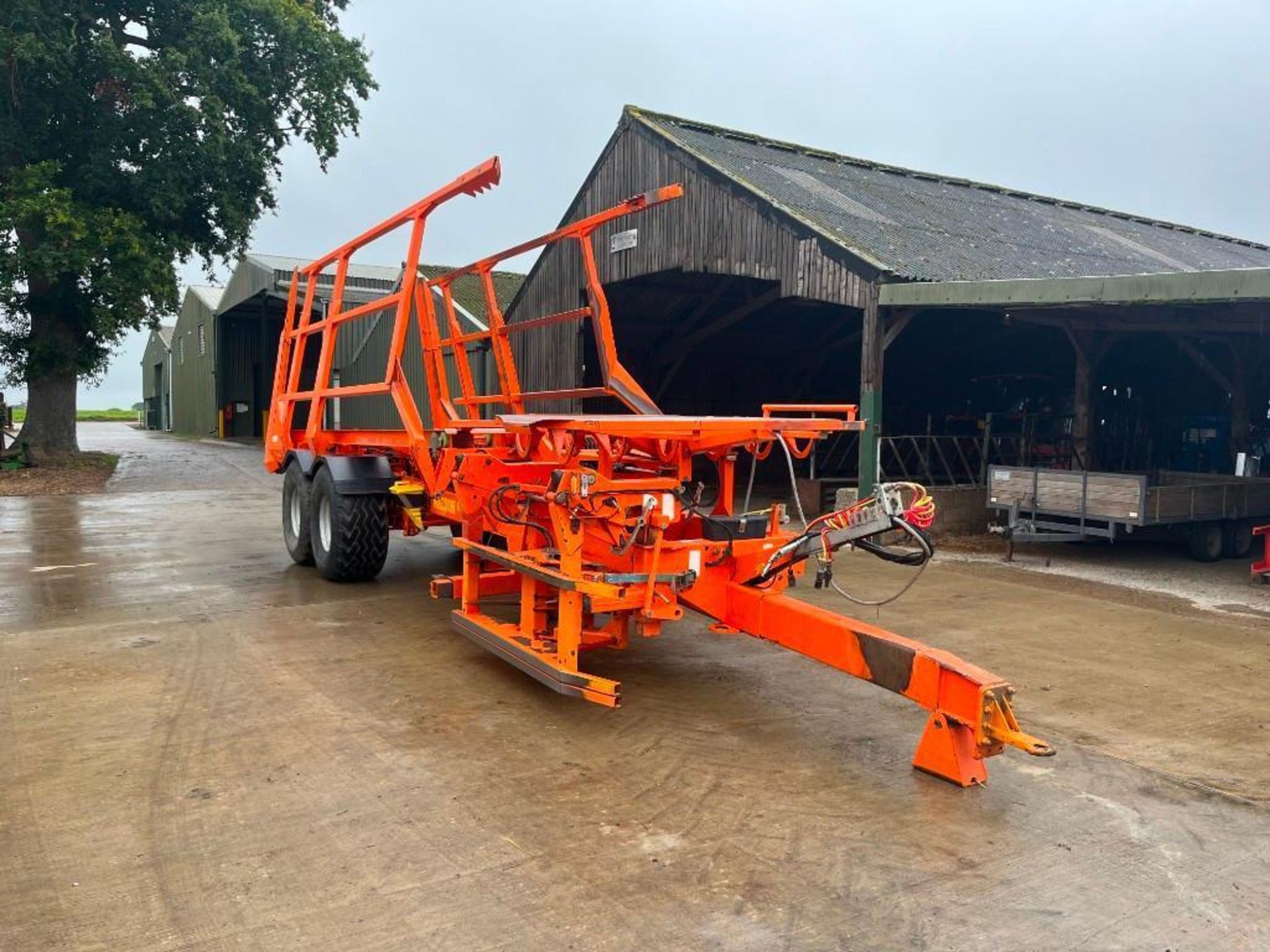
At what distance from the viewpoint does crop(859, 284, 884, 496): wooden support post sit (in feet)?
37.2

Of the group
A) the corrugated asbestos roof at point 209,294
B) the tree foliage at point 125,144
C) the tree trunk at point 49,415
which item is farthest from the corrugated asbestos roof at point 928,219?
the corrugated asbestos roof at point 209,294

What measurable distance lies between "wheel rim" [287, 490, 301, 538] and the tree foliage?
1205 cm

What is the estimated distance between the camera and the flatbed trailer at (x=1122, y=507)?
32.5ft

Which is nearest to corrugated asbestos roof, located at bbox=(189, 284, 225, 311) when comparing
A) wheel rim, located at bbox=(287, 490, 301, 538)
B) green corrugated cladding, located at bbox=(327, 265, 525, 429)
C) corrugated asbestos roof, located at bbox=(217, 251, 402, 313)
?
corrugated asbestos roof, located at bbox=(217, 251, 402, 313)

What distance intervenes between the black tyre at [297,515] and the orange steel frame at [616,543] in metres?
1.53

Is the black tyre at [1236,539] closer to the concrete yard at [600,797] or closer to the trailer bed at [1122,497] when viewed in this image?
the trailer bed at [1122,497]

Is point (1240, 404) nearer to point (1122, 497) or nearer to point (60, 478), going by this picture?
point (1122, 497)

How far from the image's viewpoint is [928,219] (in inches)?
589

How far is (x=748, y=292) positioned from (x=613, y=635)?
13454 millimetres

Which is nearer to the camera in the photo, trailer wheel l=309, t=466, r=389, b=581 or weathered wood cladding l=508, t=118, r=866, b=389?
trailer wheel l=309, t=466, r=389, b=581

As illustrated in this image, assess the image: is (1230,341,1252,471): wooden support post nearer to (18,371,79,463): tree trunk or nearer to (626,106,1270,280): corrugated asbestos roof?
(626,106,1270,280): corrugated asbestos roof

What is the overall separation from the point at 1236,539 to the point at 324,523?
9911 mm

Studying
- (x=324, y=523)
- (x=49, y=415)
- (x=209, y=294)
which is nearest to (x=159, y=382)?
(x=209, y=294)

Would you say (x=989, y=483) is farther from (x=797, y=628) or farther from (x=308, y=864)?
(x=308, y=864)
